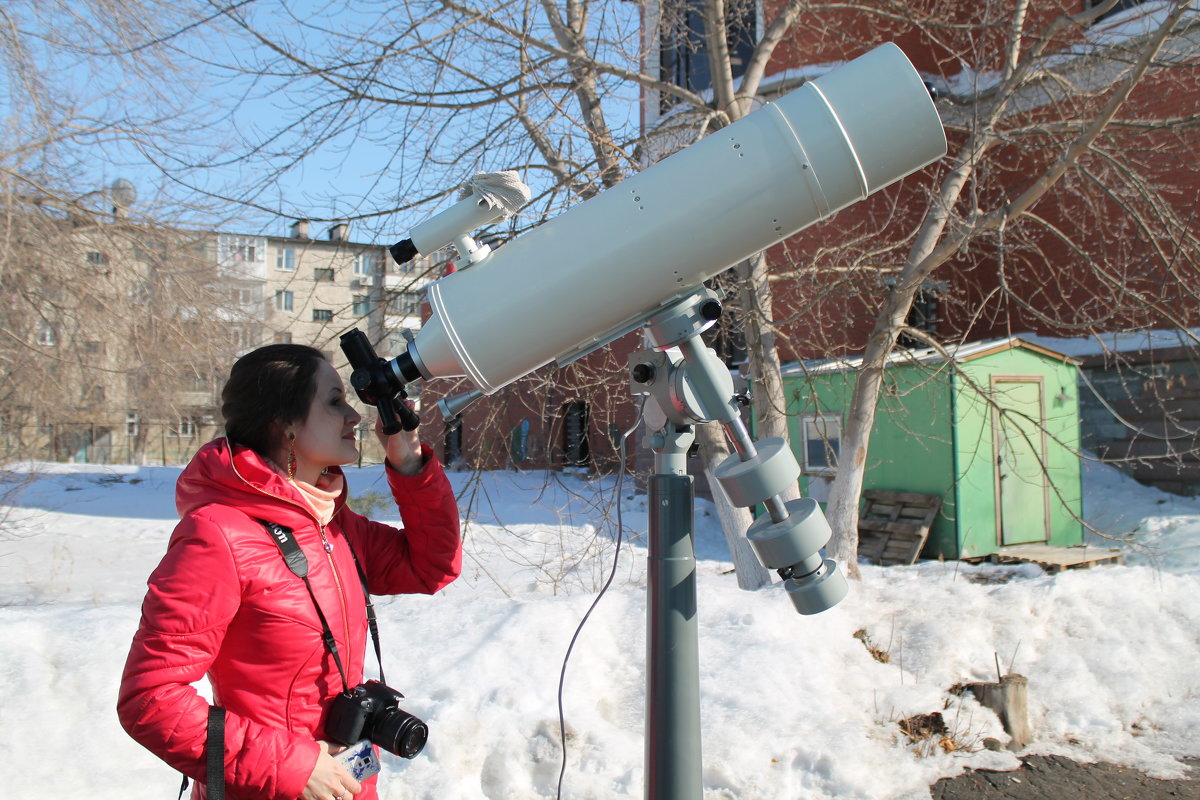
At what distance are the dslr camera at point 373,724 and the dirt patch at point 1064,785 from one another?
8.70 ft

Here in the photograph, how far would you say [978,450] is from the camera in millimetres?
9664

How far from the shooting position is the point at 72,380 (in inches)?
348

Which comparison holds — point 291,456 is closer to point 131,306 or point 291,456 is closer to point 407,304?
point 407,304

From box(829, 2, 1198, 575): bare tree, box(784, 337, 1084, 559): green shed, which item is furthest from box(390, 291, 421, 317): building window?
box(784, 337, 1084, 559): green shed

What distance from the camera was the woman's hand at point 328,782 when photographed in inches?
63.9

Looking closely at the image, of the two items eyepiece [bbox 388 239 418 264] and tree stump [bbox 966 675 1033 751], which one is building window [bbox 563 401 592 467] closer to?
tree stump [bbox 966 675 1033 751]

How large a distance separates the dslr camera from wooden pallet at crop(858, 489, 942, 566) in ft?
27.0

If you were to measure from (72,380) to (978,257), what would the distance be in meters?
10.7

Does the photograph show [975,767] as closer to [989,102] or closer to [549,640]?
[549,640]

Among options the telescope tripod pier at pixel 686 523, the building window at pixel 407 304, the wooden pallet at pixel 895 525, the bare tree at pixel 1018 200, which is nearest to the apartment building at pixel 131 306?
the building window at pixel 407 304

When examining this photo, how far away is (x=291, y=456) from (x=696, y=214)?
103 centimetres

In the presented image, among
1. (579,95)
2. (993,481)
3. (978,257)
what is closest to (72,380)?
(579,95)

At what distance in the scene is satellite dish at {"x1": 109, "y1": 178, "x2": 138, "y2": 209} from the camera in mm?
7461

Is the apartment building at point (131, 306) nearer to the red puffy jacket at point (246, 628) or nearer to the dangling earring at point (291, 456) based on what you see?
the dangling earring at point (291, 456)
